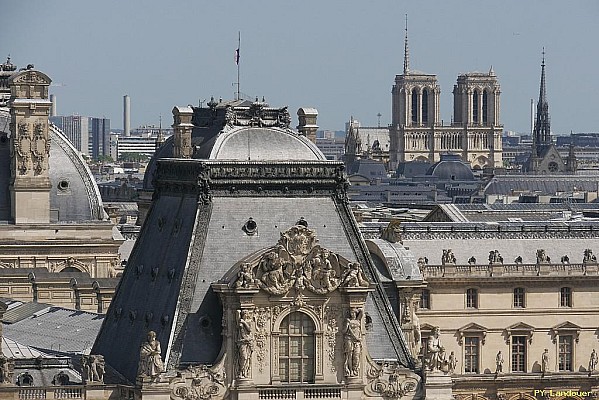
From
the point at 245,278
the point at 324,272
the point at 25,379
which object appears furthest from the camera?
the point at 25,379

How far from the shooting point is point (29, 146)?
13012 cm

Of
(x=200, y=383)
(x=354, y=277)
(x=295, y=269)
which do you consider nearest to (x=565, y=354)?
(x=354, y=277)

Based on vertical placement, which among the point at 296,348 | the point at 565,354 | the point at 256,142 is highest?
the point at 256,142

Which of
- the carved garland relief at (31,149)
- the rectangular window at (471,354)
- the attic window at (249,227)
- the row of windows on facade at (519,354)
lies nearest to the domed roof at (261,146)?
the attic window at (249,227)

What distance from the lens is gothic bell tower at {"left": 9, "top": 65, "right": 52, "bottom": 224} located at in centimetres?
12962

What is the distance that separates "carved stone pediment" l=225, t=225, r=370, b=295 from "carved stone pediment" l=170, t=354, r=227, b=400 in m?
2.13

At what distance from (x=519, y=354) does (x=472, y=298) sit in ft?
12.3

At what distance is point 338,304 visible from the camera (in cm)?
6769

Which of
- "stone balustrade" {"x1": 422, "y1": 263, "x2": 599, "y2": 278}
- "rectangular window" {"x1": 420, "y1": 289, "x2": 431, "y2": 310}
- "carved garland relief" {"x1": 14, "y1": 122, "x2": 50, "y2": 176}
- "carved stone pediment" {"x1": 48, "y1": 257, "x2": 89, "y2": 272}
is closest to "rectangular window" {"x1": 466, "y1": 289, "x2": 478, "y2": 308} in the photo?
"stone balustrade" {"x1": 422, "y1": 263, "x2": 599, "y2": 278}

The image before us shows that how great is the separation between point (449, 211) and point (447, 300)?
105 ft

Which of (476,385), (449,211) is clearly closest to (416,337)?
(476,385)

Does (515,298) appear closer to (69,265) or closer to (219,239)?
(69,265)

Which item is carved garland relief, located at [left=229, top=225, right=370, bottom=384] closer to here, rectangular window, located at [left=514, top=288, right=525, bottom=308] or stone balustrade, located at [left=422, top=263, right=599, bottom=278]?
stone balustrade, located at [left=422, top=263, right=599, bottom=278]

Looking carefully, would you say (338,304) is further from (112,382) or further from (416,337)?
(416,337)
